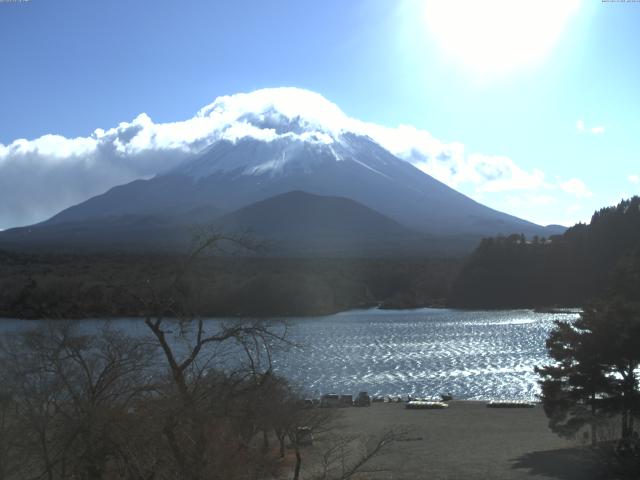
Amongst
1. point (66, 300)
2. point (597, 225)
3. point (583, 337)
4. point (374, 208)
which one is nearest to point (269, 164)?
point (374, 208)

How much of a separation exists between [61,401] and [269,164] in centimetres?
12215

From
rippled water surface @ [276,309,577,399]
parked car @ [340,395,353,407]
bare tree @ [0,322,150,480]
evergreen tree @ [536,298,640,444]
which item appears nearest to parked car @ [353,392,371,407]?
parked car @ [340,395,353,407]

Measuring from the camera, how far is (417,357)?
29.4 metres

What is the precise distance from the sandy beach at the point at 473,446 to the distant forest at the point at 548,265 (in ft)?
133

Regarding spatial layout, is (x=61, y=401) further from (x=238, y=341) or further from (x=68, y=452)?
(x=238, y=341)

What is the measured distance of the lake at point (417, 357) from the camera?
74.3 feet

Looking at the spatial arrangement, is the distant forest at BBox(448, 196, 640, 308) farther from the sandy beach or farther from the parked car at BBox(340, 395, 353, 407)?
the sandy beach

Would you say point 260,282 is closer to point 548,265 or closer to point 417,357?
point 417,357

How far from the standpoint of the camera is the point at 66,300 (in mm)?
30422

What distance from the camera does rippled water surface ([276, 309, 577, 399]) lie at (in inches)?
904

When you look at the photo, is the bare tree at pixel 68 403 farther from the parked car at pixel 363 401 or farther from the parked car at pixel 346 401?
the parked car at pixel 363 401

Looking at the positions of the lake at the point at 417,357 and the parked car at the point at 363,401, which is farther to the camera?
the lake at the point at 417,357

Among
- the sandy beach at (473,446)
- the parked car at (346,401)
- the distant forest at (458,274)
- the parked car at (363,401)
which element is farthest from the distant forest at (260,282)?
the sandy beach at (473,446)

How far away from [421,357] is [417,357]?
157 millimetres
